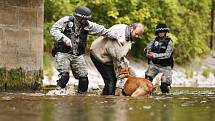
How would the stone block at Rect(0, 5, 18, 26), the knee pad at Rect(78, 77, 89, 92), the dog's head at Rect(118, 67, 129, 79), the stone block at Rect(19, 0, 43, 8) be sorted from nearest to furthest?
the dog's head at Rect(118, 67, 129, 79) < the knee pad at Rect(78, 77, 89, 92) < the stone block at Rect(0, 5, 18, 26) < the stone block at Rect(19, 0, 43, 8)

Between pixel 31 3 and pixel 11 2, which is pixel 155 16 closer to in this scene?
pixel 31 3

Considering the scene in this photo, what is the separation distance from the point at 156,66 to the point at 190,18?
1556 cm

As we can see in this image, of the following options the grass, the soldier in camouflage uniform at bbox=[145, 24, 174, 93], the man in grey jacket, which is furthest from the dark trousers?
the grass

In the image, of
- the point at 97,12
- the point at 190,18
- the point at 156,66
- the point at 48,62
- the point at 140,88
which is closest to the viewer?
the point at 140,88

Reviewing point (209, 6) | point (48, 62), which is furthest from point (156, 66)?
point (209, 6)

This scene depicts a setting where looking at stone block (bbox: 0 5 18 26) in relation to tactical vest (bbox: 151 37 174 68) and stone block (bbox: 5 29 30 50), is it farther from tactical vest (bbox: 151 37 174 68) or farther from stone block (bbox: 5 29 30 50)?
tactical vest (bbox: 151 37 174 68)

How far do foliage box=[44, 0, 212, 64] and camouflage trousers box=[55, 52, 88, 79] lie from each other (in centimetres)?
977

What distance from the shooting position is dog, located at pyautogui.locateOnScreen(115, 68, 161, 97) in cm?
1051

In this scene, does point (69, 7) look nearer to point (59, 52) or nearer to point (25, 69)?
point (25, 69)

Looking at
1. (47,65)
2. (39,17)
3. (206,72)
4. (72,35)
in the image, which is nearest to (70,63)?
(72,35)

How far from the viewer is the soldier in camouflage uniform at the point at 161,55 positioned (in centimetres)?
1227

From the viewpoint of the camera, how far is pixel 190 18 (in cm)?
2780

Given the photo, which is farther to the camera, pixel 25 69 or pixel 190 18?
pixel 190 18

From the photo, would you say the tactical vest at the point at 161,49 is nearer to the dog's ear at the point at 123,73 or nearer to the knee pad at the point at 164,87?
the knee pad at the point at 164,87
